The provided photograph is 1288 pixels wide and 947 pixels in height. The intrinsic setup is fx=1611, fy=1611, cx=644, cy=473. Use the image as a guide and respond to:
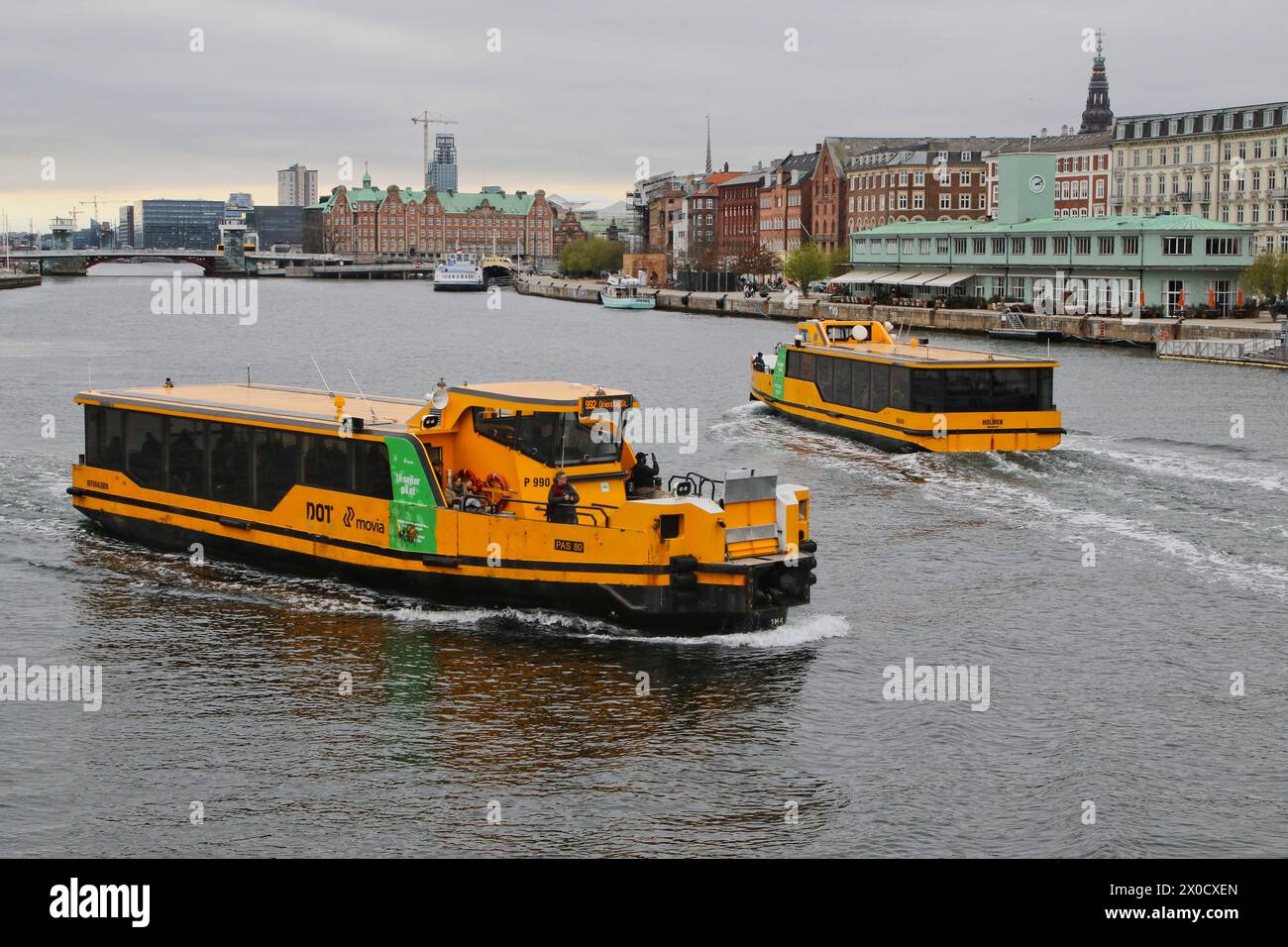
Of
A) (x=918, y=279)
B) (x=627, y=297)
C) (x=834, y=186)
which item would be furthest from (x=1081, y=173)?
(x=627, y=297)

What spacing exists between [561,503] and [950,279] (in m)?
A: 93.1

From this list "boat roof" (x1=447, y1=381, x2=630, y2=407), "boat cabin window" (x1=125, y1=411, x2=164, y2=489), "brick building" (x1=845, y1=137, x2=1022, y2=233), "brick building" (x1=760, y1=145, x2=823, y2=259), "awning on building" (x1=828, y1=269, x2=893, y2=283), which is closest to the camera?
"boat roof" (x1=447, y1=381, x2=630, y2=407)

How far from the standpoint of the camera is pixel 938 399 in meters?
45.0

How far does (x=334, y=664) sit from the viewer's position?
2403 centimetres

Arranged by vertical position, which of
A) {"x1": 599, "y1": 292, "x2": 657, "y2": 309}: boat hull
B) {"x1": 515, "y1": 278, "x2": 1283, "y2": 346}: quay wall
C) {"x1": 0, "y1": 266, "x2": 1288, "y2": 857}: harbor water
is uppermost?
{"x1": 599, "y1": 292, "x2": 657, "y2": 309}: boat hull

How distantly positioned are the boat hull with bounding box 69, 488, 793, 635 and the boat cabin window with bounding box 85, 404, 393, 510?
1131 mm

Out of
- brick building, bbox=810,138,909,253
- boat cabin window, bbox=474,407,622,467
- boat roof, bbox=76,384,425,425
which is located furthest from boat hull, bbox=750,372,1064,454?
brick building, bbox=810,138,909,253

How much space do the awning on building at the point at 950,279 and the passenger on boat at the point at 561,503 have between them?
9149 centimetres

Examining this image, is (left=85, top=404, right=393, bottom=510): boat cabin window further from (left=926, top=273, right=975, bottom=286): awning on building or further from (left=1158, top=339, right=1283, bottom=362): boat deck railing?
(left=926, top=273, right=975, bottom=286): awning on building

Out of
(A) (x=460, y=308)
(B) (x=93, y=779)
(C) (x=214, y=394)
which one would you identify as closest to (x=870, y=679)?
(B) (x=93, y=779)

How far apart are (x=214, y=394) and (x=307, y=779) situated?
53.1 ft

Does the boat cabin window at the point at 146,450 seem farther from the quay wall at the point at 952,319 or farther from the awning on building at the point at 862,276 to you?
the awning on building at the point at 862,276

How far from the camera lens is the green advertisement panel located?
26703 mm
